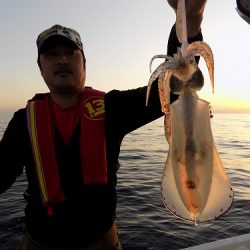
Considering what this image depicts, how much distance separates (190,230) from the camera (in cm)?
941

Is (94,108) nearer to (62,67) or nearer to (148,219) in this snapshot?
(62,67)

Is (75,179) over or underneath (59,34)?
underneath

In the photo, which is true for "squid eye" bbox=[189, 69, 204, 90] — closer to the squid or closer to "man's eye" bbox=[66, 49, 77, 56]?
the squid

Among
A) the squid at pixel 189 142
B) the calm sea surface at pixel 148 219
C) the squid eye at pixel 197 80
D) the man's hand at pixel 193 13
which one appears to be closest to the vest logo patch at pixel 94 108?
the man's hand at pixel 193 13

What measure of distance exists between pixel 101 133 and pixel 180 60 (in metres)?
2.45

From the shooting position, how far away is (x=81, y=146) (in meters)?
4.09

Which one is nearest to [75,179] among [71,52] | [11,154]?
[11,154]

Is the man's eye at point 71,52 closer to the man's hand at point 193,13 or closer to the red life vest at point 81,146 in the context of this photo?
the red life vest at point 81,146

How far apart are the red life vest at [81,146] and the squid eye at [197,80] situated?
2227 millimetres

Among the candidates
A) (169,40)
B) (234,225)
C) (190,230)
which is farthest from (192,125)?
(234,225)

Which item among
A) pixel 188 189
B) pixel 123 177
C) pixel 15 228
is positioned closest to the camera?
pixel 188 189

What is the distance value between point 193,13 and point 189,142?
3.63 feet

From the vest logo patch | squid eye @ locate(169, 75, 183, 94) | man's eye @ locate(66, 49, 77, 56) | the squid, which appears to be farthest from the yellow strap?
squid eye @ locate(169, 75, 183, 94)

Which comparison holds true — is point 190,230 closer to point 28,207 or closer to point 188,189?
point 28,207
